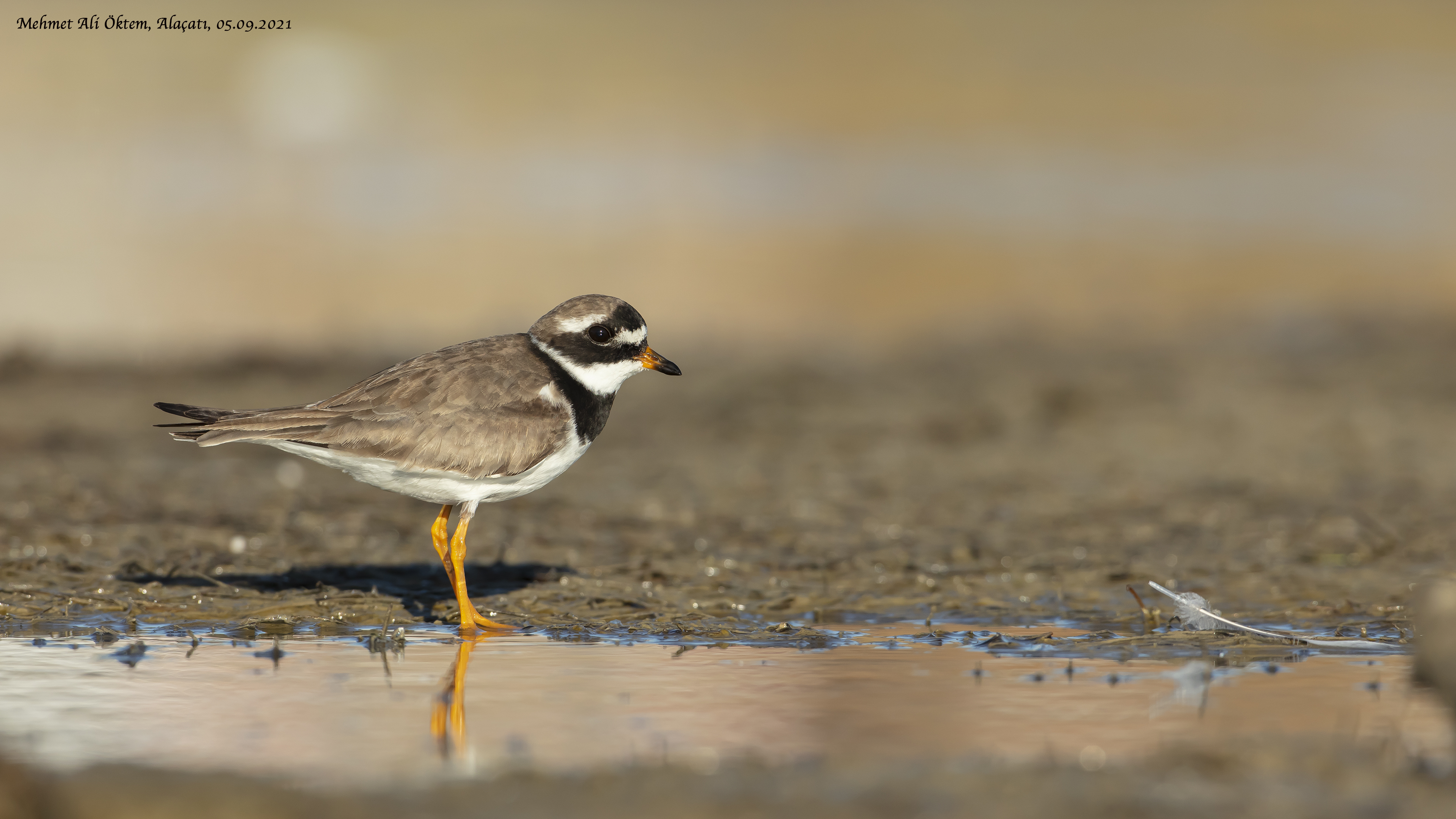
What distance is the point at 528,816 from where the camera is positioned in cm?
518

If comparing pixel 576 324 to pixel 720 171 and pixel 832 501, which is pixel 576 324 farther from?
pixel 720 171

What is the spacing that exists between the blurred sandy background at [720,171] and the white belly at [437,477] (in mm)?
10385

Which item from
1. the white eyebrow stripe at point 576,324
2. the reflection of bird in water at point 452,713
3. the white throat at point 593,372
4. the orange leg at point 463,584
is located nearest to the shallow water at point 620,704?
the reflection of bird in water at point 452,713

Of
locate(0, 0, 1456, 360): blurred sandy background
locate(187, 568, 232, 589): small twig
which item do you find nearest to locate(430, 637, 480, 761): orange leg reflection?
locate(187, 568, 232, 589): small twig

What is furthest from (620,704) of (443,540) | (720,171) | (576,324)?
(720,171)

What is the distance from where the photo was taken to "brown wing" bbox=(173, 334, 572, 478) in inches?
349

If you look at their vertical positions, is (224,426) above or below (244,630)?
above

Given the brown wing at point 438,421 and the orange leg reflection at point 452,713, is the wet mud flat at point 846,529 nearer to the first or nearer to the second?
the orange leg reflection at point 452,713

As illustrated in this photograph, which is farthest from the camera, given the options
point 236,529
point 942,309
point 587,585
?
point 942,309

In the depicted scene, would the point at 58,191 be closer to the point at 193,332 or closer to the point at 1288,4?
the point at 193,332

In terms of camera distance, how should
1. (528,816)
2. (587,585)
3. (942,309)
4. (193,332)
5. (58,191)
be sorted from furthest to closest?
(58,191) < (942,309) < (193,332) < (587,585) < (528,816)

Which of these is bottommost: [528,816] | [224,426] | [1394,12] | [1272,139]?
[528,816]

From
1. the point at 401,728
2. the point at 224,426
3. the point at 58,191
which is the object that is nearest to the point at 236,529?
the point at 224,426

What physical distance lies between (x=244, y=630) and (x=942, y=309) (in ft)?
53.6
